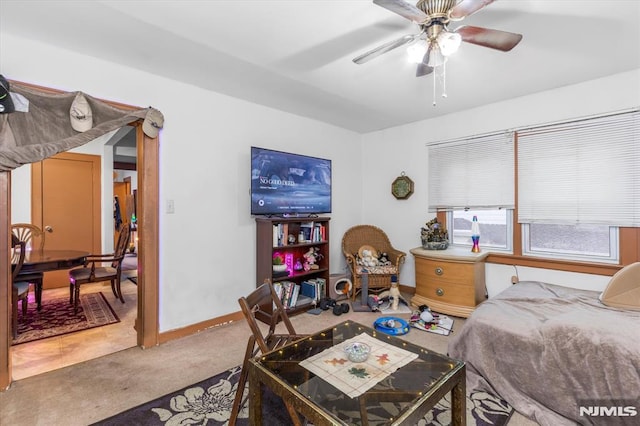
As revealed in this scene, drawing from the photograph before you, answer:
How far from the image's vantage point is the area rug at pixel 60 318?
9.30ft

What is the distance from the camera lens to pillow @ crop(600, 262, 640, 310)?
2051 millimetres

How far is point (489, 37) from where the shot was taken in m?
1.62

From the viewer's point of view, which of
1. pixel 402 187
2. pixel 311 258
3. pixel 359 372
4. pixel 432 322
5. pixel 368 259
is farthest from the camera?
pixel 402 187

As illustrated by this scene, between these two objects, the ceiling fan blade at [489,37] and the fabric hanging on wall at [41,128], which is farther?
the fabric hanging on wall at [41,128]

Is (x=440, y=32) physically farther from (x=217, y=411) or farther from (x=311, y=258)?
(x=311, y=258)

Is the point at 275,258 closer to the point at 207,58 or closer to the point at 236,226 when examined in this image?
the point at 236,226

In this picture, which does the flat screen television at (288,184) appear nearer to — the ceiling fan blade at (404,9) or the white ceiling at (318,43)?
the white ceiling at (318,43)

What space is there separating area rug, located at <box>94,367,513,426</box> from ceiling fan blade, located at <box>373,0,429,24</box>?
7.07ft

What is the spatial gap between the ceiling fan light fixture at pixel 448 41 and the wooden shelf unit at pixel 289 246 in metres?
2.17

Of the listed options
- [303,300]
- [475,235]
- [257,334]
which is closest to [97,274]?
[303,300]

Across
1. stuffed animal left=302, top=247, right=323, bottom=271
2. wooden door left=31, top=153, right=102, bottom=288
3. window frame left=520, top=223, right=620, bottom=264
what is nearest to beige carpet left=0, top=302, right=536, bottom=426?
stuffed animal left=302, top=247, right=323, bottom=271

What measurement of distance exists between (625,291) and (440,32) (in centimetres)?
223

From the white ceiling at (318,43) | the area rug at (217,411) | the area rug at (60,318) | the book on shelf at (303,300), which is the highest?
the white ceiling at (318,43)

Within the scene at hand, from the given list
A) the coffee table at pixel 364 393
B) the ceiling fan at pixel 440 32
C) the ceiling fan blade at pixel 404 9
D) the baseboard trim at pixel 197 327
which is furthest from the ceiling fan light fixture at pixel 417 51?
the baseboard trim at pixel 197 327
